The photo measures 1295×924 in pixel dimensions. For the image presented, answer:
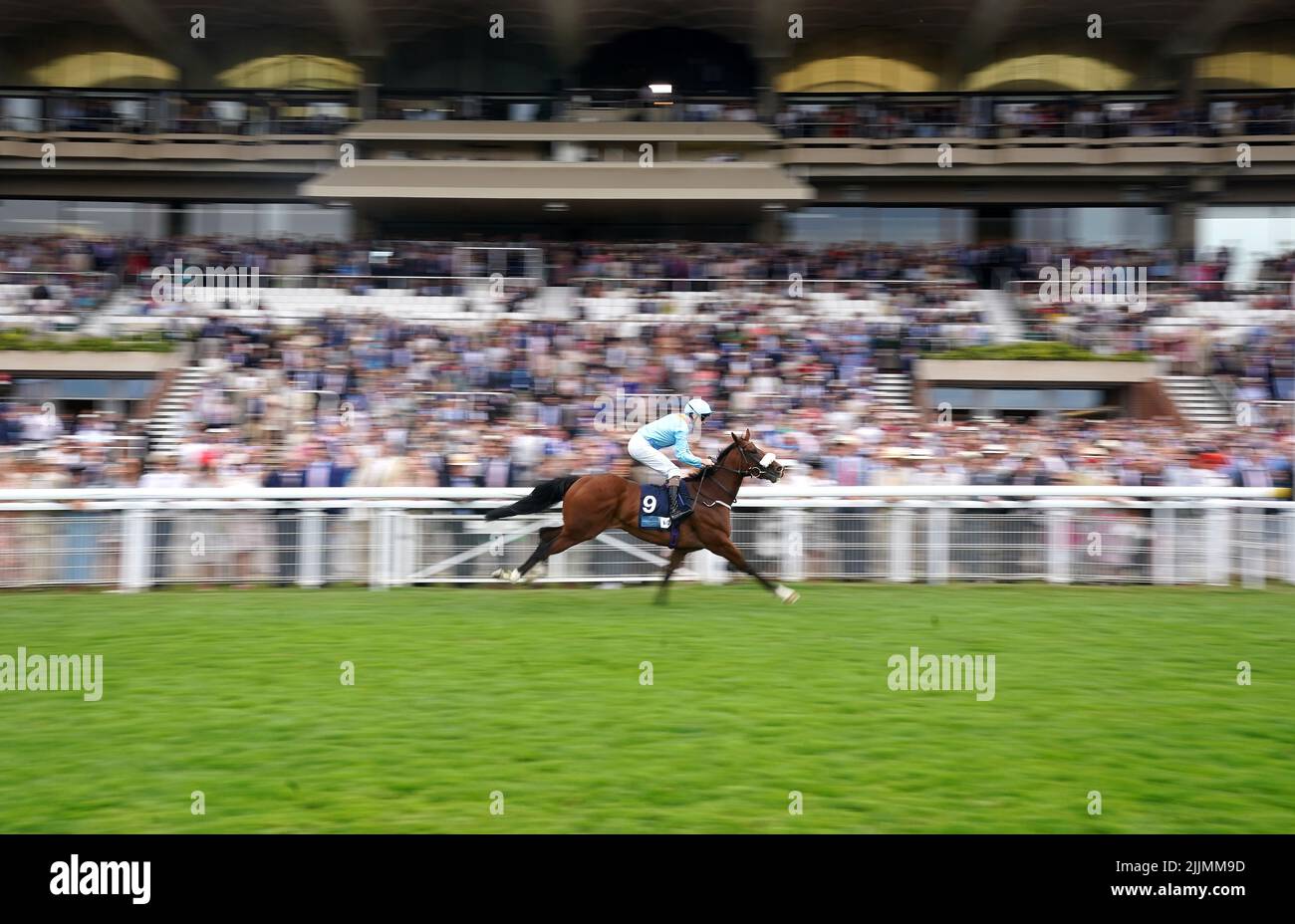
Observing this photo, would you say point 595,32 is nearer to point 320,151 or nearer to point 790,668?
point 320,151

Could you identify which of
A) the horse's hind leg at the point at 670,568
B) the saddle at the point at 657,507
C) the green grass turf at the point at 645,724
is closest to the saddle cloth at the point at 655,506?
the saddle at the point at 657,507

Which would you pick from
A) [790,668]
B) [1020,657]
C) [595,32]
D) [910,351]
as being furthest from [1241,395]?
[595,32]

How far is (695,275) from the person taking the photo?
19.9m

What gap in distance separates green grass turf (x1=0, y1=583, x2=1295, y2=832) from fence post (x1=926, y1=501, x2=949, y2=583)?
74.9 inches

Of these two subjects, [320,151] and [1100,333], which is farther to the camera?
[320,151]

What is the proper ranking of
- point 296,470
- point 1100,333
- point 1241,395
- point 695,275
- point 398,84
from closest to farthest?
point 296,470
point 1241,395
point 1100,333
point 695,275
point 398,84

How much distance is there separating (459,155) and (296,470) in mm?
12705

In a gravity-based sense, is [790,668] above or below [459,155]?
below

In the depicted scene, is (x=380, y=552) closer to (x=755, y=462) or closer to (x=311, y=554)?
(x=311, y=554)

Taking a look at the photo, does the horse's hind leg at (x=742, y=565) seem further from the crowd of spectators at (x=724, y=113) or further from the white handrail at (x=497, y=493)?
the crowd of spectators at (x=724, y=113)

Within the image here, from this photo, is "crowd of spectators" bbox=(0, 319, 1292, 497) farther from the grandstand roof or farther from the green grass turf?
the grandstand roof

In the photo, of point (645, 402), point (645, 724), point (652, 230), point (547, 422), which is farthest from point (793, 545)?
point (652, 230)

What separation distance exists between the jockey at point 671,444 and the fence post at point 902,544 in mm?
2255

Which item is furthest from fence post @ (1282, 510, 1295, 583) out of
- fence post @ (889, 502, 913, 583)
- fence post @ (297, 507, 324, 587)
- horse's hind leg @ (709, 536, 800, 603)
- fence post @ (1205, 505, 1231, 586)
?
fence post @ (297, 507, 324, 587)
